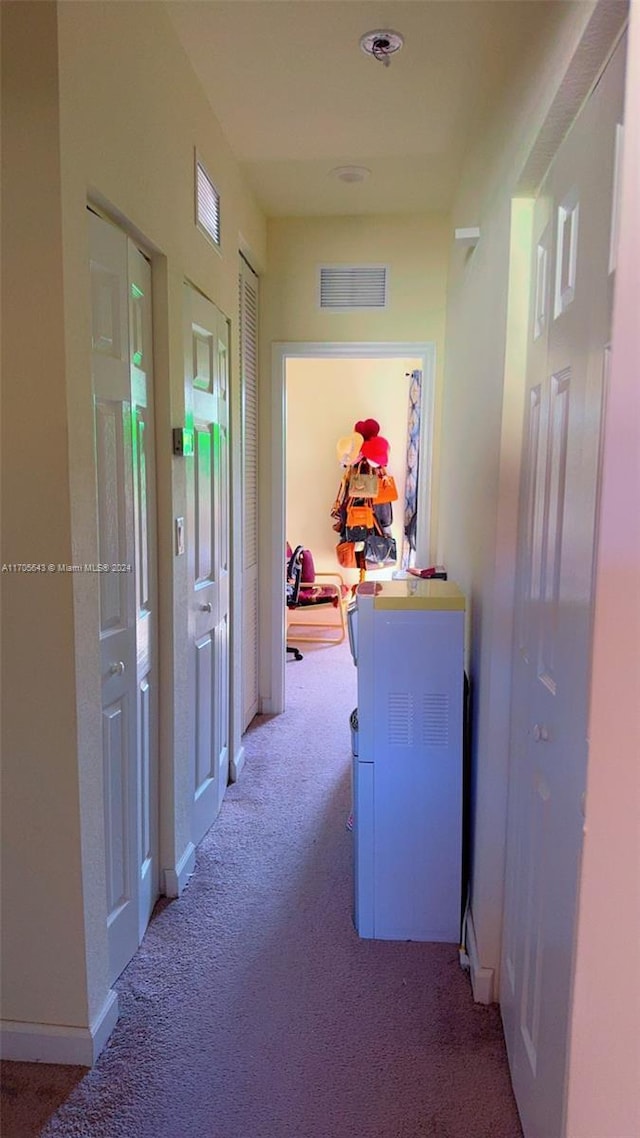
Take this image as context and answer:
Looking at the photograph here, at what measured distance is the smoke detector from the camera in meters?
1.87

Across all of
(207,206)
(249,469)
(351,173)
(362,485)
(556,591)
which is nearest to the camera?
(556,591)

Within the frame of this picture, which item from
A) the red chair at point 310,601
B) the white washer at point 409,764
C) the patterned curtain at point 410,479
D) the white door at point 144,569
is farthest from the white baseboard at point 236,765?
the patterned curtain at point 410,479

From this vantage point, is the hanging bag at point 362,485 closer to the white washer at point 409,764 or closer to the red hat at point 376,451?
the red hat at point 376,451

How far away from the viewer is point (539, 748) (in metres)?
1.34

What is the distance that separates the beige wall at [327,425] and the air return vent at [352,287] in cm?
262

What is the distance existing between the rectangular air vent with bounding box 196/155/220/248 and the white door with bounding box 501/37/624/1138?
128 centimetres

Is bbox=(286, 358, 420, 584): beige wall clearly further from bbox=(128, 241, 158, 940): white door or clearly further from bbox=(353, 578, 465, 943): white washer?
bbox=(128, 241, 158, 940): white door

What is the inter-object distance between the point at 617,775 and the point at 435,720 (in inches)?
40.2

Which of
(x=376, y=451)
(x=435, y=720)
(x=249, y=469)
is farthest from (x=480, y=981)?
(x=376, y=451)

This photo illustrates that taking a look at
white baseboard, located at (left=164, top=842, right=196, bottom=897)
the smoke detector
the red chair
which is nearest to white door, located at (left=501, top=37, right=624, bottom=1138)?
the smoke detector

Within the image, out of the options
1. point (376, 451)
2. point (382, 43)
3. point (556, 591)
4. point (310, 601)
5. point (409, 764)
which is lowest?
point (310, 601)

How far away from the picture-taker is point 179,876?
2225 millimetres

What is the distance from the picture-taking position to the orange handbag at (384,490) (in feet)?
18.3

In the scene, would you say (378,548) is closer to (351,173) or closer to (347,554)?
(347,554)
